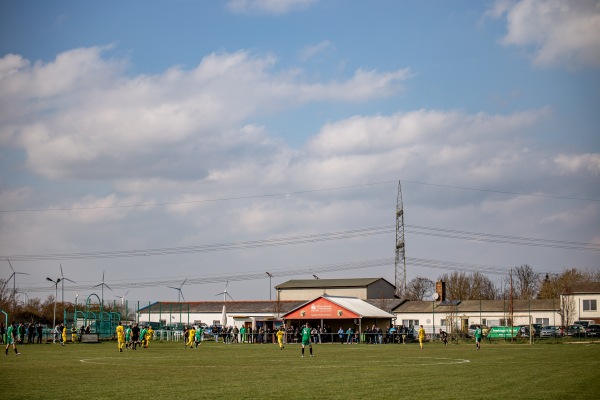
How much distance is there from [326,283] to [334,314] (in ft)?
132

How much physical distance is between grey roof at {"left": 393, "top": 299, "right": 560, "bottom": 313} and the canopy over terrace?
1787 centimetres

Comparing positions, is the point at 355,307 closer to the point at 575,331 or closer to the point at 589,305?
the point at 575,331

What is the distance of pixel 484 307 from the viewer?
95312 mm

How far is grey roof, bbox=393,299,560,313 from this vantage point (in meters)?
92.6

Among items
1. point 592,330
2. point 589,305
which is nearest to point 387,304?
point 589,305

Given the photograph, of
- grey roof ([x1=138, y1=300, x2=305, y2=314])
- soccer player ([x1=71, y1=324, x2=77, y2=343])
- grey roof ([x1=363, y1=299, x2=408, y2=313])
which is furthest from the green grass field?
grey roof ([x1=138, y1=300, x2=305, y2=314])

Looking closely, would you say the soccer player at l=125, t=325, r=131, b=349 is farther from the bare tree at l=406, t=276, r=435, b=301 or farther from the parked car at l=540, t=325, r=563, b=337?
the bare tree at l=406, t=276, r=435, b=301

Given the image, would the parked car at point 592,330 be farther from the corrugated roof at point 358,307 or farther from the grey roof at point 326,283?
the grey roof at point 326,283

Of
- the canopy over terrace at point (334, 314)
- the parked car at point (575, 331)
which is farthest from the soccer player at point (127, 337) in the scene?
the parked car at point (575, 331)

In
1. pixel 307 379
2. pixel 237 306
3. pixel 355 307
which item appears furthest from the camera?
pixel 237 306

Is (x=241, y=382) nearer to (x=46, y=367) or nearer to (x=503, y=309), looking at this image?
(x=46, y=367)

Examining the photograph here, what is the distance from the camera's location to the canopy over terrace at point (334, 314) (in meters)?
73.2

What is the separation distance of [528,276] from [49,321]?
83241 millimetres

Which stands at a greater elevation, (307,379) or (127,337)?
(307,379)
